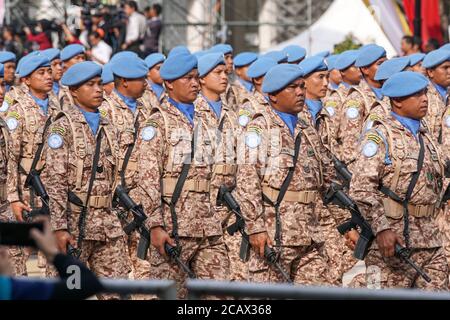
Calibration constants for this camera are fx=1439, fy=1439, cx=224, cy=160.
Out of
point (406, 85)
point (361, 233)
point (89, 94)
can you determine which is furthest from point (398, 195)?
point (89, 94)

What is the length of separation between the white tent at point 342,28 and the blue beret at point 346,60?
7.29 meters

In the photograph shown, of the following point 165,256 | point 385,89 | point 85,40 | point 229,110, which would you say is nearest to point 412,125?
point 385,89

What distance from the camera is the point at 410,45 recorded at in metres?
19.0

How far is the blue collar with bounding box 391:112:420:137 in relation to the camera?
30.1 feet

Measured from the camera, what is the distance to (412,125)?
9203 mm

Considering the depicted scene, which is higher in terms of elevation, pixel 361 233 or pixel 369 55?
pixel 369 55

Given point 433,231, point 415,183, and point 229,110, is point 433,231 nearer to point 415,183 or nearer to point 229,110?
point 415,183

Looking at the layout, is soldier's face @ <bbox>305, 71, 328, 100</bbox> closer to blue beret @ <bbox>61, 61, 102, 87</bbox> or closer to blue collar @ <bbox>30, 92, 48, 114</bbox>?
blue collar @ <bbox>30, 92, 48, 114</bbox>

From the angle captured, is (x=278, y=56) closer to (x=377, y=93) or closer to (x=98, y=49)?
(x=377, y=93)

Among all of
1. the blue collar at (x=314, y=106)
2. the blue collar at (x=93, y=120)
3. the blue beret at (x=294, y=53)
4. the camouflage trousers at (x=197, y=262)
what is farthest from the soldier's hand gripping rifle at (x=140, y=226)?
the blue beret at (x=294, y=53)

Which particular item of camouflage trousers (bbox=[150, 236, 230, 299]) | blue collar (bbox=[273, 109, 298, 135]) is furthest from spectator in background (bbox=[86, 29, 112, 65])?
camouflage trousers (bbox=[150, 236, 230, 299])

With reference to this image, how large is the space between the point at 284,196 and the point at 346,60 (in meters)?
5.66

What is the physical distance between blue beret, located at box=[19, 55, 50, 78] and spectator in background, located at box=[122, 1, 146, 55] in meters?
8.48

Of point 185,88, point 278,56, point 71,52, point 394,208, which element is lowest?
point 394,208
